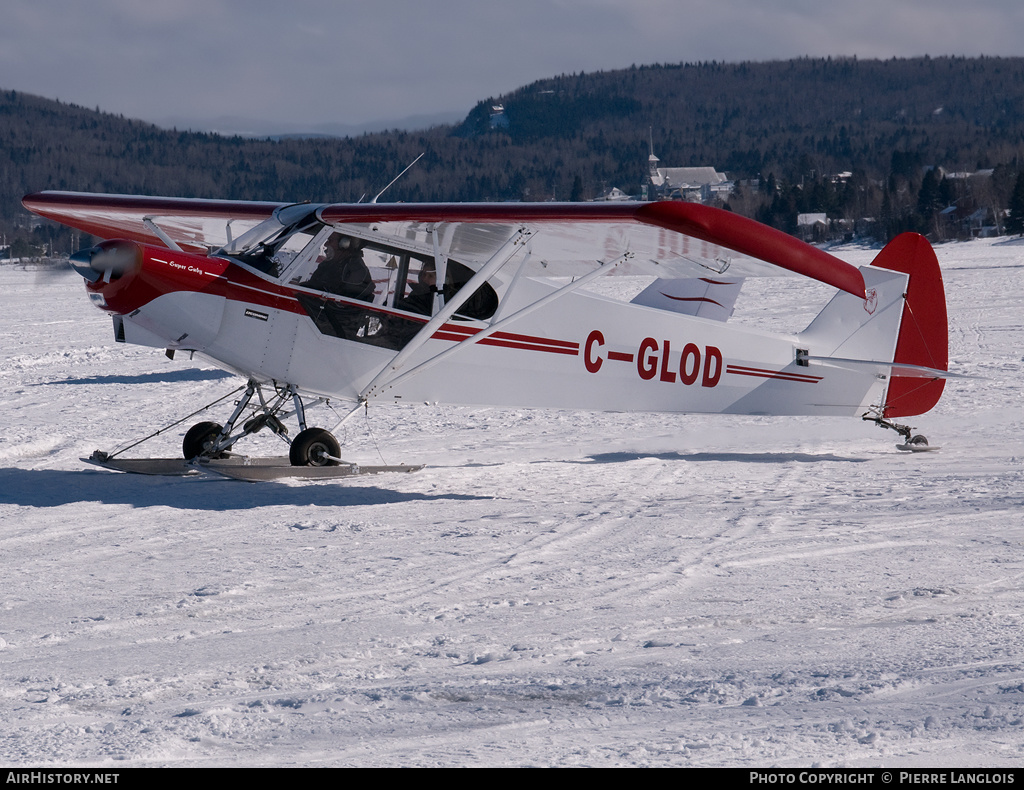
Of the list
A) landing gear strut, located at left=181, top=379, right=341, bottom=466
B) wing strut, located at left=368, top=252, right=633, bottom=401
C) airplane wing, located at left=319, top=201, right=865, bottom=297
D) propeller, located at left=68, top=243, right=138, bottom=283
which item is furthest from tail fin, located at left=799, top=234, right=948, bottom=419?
propeller, located at left=68, top=243, right=138, bottom=283

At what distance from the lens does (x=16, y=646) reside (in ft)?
13.1

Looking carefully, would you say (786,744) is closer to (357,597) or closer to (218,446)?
(357,597)

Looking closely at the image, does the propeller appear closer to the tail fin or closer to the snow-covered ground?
the snow-covered ground

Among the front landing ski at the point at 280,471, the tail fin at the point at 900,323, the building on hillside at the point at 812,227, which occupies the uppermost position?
the building on hillside at the point at 812,227

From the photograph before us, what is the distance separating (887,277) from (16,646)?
26.4 feet

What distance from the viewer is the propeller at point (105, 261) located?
255 inches

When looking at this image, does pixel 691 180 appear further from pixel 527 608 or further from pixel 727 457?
pixel 527 608

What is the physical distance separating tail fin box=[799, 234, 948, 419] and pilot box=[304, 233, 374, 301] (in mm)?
4207

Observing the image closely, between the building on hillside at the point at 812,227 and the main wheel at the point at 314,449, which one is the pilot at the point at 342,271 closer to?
the main wheel at the point at 314,449

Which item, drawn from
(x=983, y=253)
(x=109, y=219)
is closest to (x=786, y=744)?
(x=109, y=219)

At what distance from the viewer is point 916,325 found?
9.48 metres

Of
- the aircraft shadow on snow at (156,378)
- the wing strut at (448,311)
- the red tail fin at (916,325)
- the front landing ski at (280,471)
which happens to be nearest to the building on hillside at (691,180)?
the aircraft shadow on snow at (156,378)

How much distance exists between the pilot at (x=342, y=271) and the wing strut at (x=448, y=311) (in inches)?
21.0

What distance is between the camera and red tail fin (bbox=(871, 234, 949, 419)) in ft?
31.1
